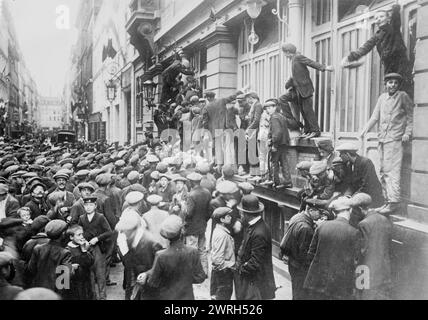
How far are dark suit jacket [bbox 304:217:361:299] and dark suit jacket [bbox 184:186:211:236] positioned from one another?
2648 millimetres

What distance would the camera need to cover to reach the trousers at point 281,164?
9.14 metres

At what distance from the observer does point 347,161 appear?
6594mm

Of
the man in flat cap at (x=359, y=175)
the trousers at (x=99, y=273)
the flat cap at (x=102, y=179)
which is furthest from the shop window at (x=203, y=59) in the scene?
the trousers at (x=99, y=273)

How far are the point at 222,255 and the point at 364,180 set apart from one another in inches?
87.5

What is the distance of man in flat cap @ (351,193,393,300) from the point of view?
550 centimetres

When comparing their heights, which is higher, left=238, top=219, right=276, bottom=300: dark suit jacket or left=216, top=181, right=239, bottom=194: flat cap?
left=216, top=181, right=239, bottom=194: flat cap

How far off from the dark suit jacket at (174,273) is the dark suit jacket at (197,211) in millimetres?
2613

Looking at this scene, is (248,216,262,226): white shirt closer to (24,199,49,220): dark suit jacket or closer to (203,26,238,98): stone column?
(24,199,49,220): dark suit jacket

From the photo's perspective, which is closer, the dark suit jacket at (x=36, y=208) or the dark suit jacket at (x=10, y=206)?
the dark suit jacket at (x=10, y=206)

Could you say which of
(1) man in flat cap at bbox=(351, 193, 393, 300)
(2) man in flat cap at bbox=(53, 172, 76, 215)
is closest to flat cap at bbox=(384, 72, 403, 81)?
(1) man in flat cap at bbox=(351, 193, 393, 300)

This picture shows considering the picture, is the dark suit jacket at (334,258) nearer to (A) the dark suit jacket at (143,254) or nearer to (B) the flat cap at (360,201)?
(B) the flat cap at (360,201)
